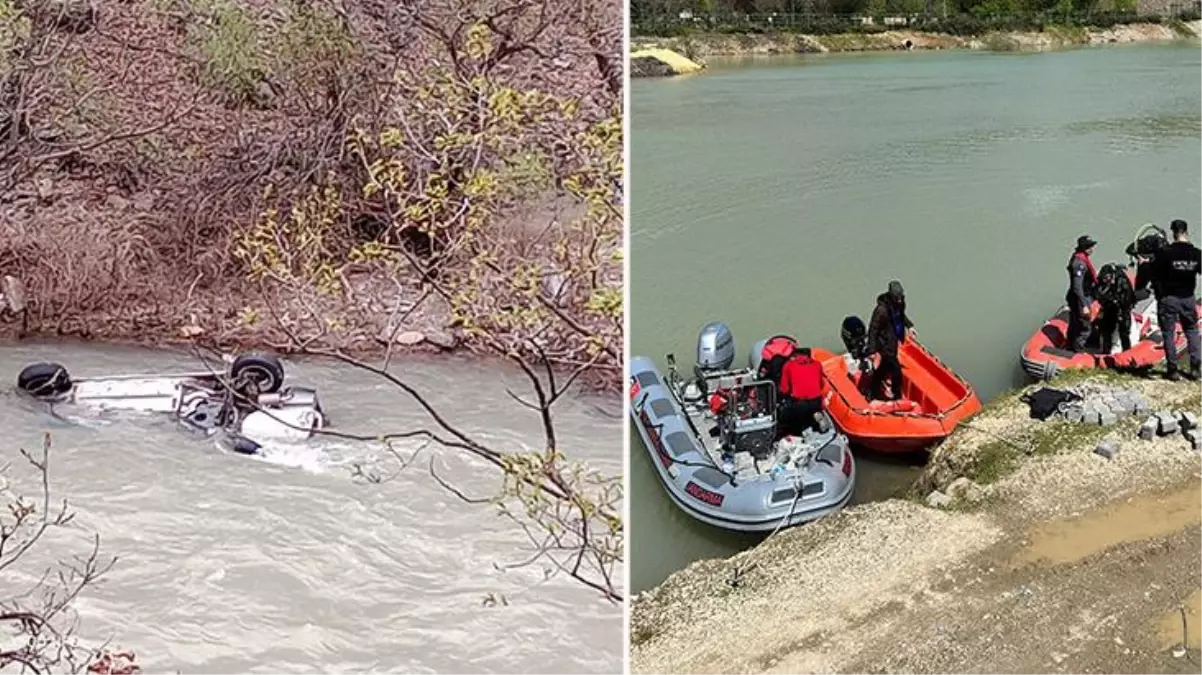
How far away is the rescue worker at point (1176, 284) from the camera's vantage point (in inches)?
119

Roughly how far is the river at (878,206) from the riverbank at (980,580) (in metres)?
0.42

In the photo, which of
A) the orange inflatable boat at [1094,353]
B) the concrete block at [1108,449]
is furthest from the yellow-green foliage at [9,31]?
the orange inflatable boat at [1094,353]

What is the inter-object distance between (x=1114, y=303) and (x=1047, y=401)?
55cm

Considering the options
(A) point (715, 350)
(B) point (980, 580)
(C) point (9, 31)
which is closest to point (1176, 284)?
(B) point (980, 580)

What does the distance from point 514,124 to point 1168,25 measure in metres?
17.2

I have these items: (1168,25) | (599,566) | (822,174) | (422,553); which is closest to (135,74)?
(422,553)

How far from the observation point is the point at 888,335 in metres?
3.25

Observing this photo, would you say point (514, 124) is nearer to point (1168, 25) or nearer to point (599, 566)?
point (599, 566)

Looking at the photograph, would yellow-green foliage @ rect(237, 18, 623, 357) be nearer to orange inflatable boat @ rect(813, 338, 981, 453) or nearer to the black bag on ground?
orange inflatable boat @ rect(813, 338, 981, 453)

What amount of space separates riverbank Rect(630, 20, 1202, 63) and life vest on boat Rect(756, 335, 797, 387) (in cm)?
947

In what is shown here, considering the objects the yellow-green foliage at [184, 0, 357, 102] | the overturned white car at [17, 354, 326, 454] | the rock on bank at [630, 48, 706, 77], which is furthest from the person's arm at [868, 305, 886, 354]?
the rock on bank at [630, 48, 706, 77]

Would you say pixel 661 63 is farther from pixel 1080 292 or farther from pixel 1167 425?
pixel 1167 425

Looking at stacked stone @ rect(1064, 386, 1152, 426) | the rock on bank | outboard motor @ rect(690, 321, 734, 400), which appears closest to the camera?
stacked stone @ rect(1064, 386, 1152, 426)

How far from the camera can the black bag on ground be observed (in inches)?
127
